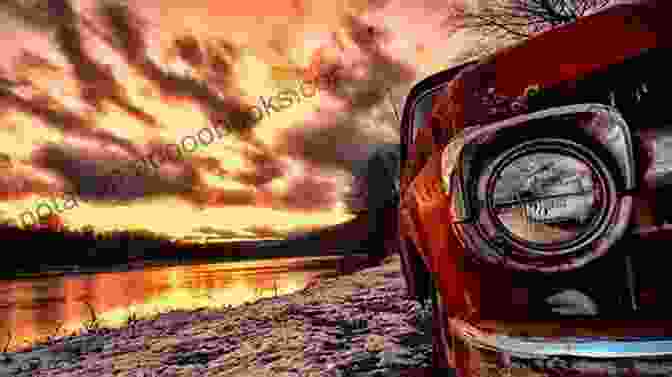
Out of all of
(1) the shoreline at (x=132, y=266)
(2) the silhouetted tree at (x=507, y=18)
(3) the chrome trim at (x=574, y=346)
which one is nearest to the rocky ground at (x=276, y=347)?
(3) the chrome trim at (x=574, y=346)

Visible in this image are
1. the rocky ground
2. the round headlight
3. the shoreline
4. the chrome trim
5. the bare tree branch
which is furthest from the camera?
the shoreline

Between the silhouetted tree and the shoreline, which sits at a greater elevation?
the silhouetted tree

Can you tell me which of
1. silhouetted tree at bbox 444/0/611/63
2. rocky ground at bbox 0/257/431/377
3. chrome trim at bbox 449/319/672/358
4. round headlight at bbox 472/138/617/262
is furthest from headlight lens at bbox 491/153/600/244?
silhouetted tree at bbox 444/0/611/63

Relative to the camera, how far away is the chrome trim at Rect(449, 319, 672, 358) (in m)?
0.71

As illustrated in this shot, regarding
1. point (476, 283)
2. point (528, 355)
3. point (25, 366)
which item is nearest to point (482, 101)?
point (476, 283)

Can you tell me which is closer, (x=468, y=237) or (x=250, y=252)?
(x=468, y=237)

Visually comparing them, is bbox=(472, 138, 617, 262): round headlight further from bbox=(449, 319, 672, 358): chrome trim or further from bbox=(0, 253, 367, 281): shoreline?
bbox=(0, 253, 367, 281): shoreline

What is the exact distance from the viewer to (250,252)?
13125 cm

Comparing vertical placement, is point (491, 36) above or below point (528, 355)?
above

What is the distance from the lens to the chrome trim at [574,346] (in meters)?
0.71

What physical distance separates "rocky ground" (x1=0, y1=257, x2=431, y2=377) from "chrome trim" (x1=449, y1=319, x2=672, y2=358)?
159 centimetres

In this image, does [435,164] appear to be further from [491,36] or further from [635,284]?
[491,36]

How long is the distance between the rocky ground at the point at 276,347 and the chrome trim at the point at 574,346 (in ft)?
5.22

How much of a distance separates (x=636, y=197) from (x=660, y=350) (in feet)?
1.03
